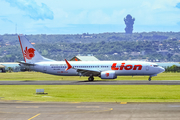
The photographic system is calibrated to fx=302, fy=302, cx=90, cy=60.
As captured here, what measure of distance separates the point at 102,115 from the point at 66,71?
141ft

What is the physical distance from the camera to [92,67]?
205 ft

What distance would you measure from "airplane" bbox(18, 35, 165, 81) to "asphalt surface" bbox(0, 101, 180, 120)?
3590cm

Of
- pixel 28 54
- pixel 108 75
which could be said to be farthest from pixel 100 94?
pixel 28 54

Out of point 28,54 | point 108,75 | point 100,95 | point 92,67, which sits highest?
point 28,54

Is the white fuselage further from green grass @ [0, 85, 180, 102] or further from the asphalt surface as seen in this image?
the asphalt surface

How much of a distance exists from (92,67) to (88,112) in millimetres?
40907

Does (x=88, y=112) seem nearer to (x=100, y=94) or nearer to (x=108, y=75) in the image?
(x=100, y=94)

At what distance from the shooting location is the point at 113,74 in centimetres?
5988

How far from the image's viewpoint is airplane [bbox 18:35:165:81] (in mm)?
60656

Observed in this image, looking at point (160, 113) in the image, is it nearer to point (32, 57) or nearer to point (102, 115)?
point (102, 115)

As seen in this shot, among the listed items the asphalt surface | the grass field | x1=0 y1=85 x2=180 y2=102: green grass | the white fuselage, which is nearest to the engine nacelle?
the white fuselage

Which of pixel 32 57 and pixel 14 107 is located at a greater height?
pixel 32 57

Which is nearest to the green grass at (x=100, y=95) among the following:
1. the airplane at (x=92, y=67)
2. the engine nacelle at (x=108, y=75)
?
the engine nacelle at (x=108, y=75)

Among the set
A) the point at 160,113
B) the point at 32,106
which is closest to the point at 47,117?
the point at 32,106
